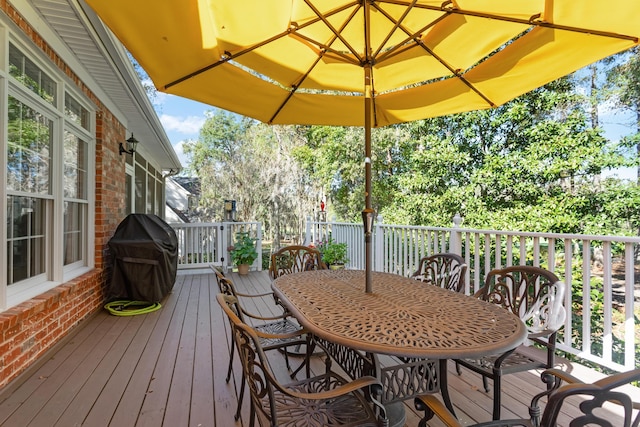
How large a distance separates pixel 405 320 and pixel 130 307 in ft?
13.7

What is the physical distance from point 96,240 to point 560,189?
9070mm

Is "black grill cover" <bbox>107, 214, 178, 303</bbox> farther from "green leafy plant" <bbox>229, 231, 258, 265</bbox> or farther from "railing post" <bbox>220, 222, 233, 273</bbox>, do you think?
"railing post" <bbox>220, 222, 233, 273</bbox>

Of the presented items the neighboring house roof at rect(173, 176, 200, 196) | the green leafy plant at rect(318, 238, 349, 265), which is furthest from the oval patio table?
the neighboring house roof at rect(173, 176, 200, 196)

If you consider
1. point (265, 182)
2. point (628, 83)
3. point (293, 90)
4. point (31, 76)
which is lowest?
point (293, 90)

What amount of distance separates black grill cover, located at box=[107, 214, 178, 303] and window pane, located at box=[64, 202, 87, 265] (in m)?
0.33

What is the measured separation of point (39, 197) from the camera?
292 centimetres

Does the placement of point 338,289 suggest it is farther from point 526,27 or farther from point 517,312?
point 526,27

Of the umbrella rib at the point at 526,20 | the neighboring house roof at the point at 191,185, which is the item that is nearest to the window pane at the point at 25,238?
the umbrella rib at the point at 526,20

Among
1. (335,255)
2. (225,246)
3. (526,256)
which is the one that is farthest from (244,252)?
(526,256)

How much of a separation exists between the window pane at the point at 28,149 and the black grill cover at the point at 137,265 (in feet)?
4.14

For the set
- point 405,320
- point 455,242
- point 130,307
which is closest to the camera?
point 405,320

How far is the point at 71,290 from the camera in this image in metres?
3.25

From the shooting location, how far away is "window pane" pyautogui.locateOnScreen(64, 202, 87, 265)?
11.7ft

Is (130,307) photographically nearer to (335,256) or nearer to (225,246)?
(225,246)
